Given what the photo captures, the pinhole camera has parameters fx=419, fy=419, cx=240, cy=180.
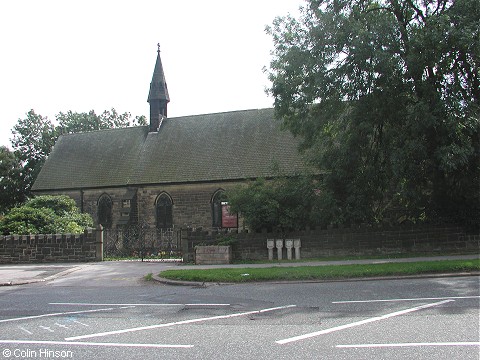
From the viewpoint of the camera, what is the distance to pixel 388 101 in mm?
15727

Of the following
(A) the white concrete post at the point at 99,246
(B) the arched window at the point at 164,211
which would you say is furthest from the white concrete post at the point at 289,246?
(B) the arched window at the point at 164,211

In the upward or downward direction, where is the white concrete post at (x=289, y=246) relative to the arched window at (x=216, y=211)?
downward

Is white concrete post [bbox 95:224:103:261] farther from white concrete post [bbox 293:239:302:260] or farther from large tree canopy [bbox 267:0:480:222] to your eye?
large tree canopy [bbox 267:0:480:222]

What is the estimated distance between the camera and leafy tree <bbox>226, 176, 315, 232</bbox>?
17.4 metres

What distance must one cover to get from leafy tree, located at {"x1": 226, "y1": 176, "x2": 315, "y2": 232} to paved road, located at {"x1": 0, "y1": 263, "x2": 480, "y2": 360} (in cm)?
627

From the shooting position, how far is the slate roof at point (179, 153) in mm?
27922

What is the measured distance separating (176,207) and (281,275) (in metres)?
17.2

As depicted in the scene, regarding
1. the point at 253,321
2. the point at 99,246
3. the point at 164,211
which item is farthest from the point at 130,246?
the point at 253,321

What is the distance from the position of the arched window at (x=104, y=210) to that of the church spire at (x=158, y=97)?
23.5ft

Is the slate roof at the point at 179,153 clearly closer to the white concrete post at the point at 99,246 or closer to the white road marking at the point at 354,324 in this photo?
the white concrete post at the point at 99,246

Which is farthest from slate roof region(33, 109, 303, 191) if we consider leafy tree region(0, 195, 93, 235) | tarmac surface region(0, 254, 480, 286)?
tarmac surface region(0, 254, 480, 286)

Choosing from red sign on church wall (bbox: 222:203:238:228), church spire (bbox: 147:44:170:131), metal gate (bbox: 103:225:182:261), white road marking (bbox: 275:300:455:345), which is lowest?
white road marking (bbox: 275:300:455:345)

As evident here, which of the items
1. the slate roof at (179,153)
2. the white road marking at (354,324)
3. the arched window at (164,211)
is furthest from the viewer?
the arched window at (164,211)

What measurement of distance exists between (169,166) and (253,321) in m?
23.3
